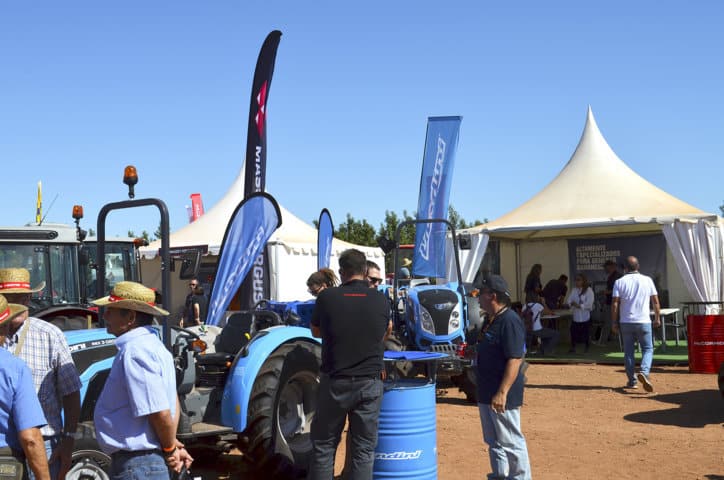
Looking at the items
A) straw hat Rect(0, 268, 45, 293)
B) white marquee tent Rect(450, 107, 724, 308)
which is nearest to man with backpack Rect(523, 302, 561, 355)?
white marquee tent Rect(450, 107, 724, 308)

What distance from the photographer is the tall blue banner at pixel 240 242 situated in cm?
667

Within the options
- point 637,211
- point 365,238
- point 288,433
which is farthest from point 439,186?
point 365,238

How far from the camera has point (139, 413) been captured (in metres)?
2.92

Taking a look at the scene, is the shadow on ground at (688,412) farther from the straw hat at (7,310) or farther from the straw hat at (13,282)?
the straw hat at (7,310)

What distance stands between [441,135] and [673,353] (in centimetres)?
569

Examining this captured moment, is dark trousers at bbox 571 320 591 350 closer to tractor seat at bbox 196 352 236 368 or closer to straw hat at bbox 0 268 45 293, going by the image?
tractor seat at bbox 196 352 236 368

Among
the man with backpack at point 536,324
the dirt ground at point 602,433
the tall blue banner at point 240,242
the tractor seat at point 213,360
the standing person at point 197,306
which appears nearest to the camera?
the tractor seat at point 213,360

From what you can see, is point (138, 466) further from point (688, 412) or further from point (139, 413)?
point (688, 412)

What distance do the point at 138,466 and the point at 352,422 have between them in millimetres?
1877

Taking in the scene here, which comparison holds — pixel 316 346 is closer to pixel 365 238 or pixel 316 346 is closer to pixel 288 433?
pixel 288 433

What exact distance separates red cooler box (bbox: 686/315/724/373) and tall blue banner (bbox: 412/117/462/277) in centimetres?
418

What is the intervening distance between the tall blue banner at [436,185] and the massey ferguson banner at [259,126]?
13.9ft

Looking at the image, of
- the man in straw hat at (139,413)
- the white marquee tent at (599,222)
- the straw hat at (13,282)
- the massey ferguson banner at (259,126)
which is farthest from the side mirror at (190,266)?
the white marquee tent at (599,222)

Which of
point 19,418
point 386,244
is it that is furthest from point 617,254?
point 19,418
